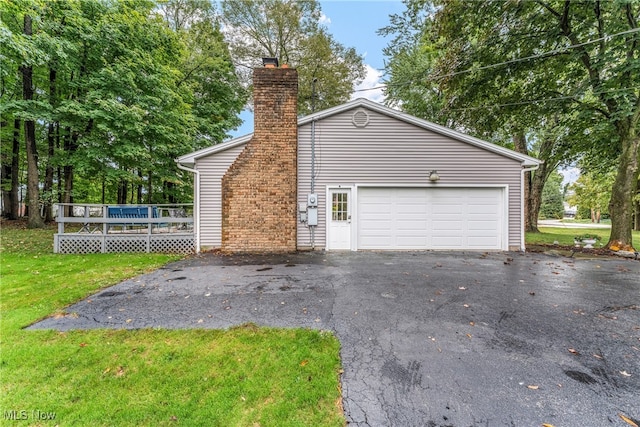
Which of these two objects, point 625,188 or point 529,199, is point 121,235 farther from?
point 529,199

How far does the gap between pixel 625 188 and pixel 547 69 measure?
15.4 ft

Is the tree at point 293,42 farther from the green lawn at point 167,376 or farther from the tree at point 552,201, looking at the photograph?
the tree at point 552,201

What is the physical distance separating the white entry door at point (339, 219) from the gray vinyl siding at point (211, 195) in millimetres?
3248

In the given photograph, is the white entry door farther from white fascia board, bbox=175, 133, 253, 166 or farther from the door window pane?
white fascia board, bbox=175, 133, 253, 166

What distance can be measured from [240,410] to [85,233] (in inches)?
325

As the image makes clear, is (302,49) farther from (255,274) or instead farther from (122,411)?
(122,411)

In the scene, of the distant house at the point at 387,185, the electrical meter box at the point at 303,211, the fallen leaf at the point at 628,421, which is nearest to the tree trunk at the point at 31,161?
the distant house at the point at 387,185

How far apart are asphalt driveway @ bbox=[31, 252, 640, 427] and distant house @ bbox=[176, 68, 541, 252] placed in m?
1.96

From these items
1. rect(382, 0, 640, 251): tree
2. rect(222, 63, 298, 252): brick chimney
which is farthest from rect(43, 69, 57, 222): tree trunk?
rect(382, 0, 640, 251): tree

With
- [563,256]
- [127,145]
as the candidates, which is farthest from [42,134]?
[563,256]

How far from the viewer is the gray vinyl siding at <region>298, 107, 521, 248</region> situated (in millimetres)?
8094

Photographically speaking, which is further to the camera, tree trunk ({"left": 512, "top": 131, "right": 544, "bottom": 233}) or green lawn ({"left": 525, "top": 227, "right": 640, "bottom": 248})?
tree trunk ({"left": 512, "top": 131, "right": 544, "bottom": 233})

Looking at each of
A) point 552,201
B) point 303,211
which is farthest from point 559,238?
point 552,201

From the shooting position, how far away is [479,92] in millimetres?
10461
